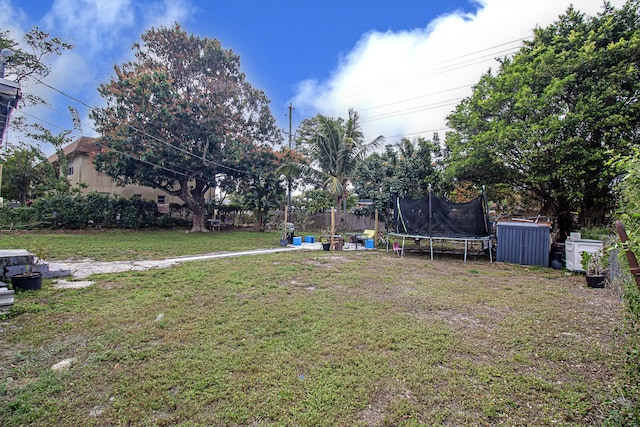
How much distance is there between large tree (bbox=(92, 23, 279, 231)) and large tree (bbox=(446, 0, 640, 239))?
1166 centimetres

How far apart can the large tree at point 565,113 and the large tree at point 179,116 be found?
1166cm

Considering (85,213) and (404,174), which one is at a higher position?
(404,174)

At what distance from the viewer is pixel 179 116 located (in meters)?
14.2

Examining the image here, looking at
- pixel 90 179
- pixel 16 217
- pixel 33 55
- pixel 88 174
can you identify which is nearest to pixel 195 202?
pixel 90 179

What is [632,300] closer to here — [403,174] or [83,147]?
[403,174]

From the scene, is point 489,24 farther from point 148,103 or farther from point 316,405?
point 148,103

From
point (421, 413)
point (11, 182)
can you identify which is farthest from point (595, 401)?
point (11, 182)

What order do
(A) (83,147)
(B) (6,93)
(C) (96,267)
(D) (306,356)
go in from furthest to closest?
(A) (83,147) < (C) (96,267) < (B) (6,93) < (D) (306,356)

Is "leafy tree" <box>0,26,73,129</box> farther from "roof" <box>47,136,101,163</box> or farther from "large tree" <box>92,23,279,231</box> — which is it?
"roof" <box>47,136,101,163</box>

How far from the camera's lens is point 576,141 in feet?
25.0

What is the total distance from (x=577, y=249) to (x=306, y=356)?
7.32 m

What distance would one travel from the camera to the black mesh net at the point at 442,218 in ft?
28.6

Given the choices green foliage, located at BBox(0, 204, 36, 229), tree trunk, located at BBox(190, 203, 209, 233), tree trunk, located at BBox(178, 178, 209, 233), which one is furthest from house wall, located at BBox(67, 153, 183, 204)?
green foliage, located at BBox(0, 204, 36, 229)

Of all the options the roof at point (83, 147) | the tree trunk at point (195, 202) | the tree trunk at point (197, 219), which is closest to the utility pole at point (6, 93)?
the tree trunk at point (195, 202)
